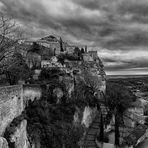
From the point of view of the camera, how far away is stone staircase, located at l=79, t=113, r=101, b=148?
18741 millimetres

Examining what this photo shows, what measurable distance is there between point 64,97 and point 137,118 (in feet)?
63.5

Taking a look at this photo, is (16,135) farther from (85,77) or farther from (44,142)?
(85,77)

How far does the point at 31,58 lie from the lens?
30.4m

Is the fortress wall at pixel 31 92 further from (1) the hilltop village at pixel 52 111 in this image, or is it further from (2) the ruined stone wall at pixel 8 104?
(2) the ruined stone wall at pixel 8 104

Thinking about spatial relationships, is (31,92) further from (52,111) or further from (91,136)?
(91,136)

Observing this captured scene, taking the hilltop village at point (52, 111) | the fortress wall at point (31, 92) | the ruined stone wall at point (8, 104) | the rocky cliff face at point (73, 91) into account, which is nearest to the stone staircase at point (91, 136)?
the hilltop village at point (52, 111)

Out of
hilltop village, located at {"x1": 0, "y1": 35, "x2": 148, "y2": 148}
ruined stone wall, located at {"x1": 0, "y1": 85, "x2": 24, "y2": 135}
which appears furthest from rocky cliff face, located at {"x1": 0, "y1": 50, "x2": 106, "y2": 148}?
ruined stone wall, located at {"x1": 0, "y1": 85, "x2": 24, "y2": 135}

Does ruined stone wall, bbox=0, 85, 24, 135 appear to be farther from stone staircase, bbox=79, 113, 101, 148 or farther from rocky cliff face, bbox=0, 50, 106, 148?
stone staircase, bbox=79, 113, 101, 148

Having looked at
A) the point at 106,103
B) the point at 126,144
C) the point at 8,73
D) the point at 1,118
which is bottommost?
the point at 126,144

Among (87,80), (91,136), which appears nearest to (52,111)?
(91,136)

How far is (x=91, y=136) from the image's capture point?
67.6 ft

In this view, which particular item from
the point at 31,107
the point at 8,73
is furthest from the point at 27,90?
the point at 8,73

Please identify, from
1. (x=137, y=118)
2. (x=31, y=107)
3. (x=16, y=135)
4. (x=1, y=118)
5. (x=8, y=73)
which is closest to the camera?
(x=1, y=118)

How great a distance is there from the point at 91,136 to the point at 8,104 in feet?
51.0
